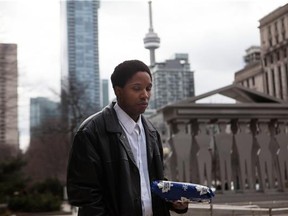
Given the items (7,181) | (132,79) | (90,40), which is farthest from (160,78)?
(132,79)

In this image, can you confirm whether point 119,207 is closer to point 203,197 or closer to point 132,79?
point 203,197

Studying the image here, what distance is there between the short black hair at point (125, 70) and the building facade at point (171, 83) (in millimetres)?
82134

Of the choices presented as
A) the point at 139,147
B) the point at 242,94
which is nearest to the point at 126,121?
the point at 139,147

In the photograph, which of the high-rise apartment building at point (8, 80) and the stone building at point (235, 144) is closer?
the stone building at point (235, 144)

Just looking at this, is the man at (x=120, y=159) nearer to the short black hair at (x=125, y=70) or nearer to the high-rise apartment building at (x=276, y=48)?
the short black hair at (x=125, y=70)

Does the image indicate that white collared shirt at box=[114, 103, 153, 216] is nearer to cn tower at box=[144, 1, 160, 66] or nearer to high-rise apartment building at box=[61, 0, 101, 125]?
high-rise apartment building at box=[61, 0, 101, 125]

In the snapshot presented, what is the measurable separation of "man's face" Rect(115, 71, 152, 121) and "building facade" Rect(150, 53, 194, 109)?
82148 millimetres

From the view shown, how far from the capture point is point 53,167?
4822 centimetres

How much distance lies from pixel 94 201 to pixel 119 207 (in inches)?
6.2

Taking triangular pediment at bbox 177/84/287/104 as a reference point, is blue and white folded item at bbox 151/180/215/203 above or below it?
below

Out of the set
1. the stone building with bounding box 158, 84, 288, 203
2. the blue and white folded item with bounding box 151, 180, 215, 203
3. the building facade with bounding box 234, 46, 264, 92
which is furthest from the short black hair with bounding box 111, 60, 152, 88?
the building facade with bounding box 234, 46, 264, 92

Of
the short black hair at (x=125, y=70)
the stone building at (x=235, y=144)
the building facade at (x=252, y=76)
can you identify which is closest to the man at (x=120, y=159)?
the short black hair at (x=125, y=70)

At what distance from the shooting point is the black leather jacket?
8.76 feet

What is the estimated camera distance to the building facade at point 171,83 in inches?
3465
